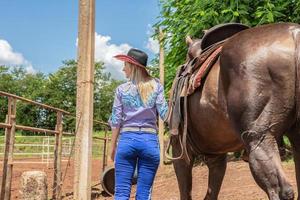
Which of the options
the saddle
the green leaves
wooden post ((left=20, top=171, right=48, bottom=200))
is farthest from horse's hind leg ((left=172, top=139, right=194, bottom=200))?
the green leaves

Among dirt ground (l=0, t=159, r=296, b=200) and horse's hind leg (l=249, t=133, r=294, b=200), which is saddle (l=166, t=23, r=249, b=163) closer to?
horse's hind leg (l=249, t=133, r=294, b=200)

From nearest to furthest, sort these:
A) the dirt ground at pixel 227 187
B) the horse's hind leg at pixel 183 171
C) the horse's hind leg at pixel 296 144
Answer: the horse's hind leg at pixel 296 144, the horse's hind leg at pixel 183 171, the dirt ground at pixel 227 187

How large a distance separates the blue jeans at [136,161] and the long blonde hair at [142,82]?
0.31 meters

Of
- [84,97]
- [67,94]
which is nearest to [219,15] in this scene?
[84,97]

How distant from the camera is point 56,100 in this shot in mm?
55594

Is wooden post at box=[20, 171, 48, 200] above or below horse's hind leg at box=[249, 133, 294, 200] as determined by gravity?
below

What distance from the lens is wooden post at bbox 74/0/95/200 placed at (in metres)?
5.30

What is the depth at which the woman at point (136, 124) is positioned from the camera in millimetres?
3746

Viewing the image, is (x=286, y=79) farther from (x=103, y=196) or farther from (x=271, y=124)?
(x=103, y=196)

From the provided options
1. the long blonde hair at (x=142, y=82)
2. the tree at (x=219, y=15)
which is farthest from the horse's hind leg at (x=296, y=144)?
the tree at (x=219, y=15)

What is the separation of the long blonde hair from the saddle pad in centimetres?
33

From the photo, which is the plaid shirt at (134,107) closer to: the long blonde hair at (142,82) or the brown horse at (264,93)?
the long blonde hair at (142,82)

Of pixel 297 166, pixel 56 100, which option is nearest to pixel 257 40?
pixel 297 166

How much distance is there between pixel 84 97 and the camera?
214 inches
